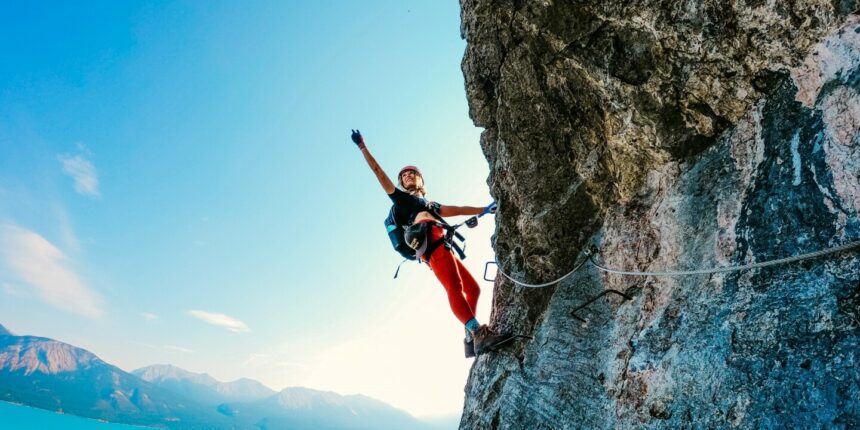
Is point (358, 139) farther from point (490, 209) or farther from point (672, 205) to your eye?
point (672, 205)

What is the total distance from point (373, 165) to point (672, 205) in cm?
423

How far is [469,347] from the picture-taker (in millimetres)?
6797

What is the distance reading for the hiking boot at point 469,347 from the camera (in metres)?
6.77

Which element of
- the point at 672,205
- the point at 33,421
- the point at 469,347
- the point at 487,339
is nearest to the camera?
the point at 672,205

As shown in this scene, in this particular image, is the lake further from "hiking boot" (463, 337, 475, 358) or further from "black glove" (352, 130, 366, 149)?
"black glove" (352, 130, 366, 149)

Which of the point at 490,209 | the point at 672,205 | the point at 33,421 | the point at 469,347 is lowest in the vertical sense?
the point at 33,421

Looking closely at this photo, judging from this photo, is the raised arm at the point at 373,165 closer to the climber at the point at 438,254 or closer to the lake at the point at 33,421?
the climber at the point at 438,254

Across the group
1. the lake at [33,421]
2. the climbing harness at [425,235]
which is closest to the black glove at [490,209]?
the climbing harness at [425,235]

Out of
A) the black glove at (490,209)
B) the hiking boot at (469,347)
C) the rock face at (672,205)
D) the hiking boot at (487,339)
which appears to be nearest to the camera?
the rock face at (672,205)

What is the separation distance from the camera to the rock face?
3.05 m

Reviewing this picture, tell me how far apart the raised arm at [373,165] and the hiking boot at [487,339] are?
268 cm

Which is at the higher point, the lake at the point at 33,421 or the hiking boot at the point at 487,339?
the hiking boot at the point at 487,339

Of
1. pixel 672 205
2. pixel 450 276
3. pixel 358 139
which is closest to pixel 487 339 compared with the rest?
pixel 450 276

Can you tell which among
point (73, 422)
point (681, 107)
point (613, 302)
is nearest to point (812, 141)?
point (681, 107)
